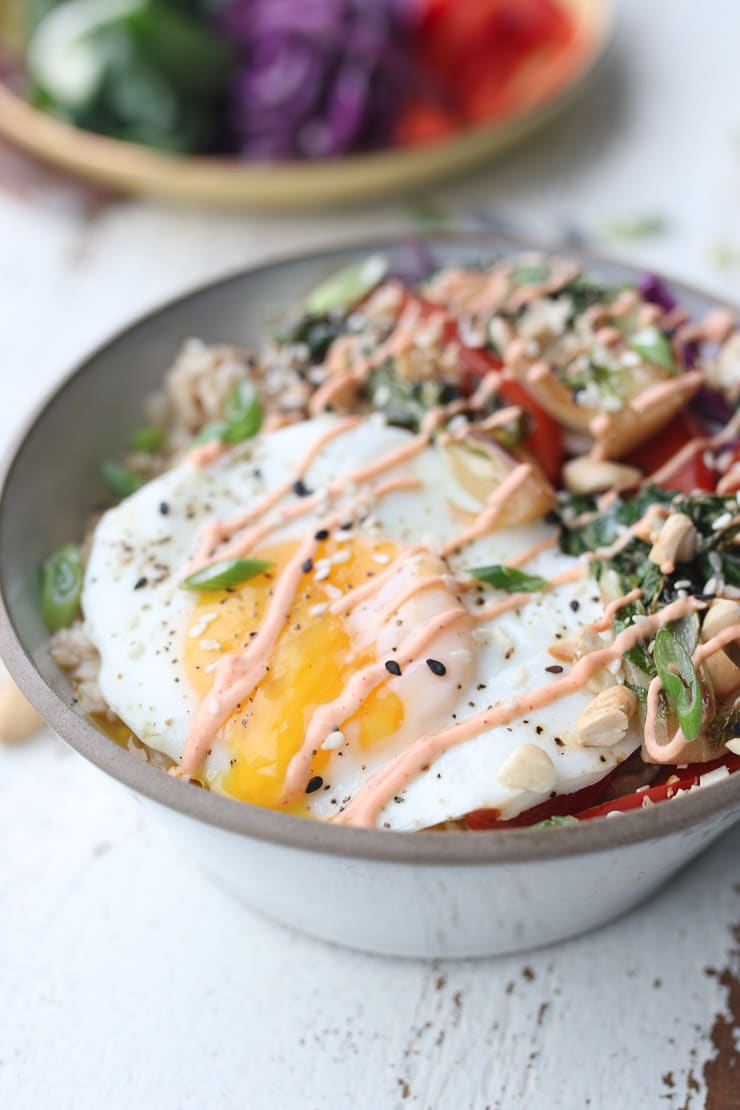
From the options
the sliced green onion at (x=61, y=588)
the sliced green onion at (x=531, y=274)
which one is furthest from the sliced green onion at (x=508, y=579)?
the sliced green onion at (x=531, y=274)

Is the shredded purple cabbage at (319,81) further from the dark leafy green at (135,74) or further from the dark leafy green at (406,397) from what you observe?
the dark leafy green at (406,397)

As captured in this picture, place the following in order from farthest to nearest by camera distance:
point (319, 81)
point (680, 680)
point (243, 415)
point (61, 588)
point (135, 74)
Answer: point (319, 81) → point (135, 74) → point (243, 415) → point (61, 588) → point (680, 680)

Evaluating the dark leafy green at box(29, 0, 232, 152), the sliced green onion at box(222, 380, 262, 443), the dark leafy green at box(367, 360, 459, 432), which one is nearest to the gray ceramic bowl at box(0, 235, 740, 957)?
the sliced green onion at box(222, 380, 262, 443)

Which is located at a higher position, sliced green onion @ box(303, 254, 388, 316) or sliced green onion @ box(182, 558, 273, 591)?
sliced green onion @ box(303, 254, 388, 316)

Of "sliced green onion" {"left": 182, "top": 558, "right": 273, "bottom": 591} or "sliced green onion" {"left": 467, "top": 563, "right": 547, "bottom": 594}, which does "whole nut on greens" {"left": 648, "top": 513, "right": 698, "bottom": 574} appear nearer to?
"sliced green onion" {"left": 467, "top": 563, "right": 547, "bottom": 594}

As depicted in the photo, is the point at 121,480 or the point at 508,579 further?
the point at 121,480

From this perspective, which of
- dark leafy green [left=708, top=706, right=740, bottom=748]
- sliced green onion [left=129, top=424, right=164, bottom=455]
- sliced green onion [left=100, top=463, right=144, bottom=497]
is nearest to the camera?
dark leafy green [left=708, top=706, right=740, bottom=748]

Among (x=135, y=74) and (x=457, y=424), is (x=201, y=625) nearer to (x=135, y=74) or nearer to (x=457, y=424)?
(x=457, y=424)

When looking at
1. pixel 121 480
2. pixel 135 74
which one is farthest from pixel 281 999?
pixel 135 74
